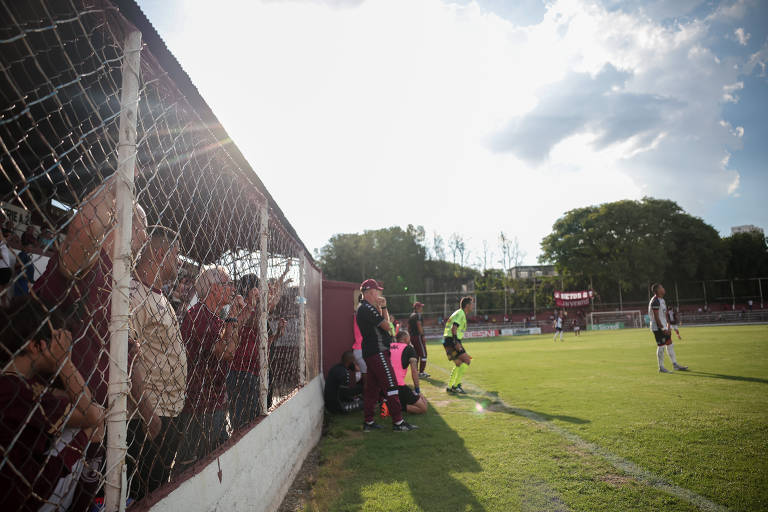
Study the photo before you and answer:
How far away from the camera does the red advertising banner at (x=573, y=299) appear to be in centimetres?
4694

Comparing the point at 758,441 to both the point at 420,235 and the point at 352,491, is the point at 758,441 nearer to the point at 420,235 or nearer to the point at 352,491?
the point at 352,491

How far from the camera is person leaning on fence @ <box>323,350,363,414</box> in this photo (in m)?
6.22

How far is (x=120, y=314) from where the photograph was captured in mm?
1242

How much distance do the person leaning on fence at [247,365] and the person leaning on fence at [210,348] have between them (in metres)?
0.21

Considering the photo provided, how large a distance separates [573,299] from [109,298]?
52.0 meters

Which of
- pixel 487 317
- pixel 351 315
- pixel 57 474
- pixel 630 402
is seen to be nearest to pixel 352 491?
pixel 57 474

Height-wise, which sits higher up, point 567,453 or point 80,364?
point 80,364

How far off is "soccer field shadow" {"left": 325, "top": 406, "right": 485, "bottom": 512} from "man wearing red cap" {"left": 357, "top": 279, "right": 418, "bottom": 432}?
0.20 metres

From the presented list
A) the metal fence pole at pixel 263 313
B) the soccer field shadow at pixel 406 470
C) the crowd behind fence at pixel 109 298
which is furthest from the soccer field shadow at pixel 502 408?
the crowd behind fence at pixel 109 298

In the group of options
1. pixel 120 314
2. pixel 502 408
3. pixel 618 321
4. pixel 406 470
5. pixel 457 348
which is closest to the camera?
pixel 120 314

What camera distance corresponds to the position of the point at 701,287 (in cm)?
4888

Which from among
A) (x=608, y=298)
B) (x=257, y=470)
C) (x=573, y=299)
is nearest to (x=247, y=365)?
(x=257, y=470)

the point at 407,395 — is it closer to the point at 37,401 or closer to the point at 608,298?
the point at 37,401

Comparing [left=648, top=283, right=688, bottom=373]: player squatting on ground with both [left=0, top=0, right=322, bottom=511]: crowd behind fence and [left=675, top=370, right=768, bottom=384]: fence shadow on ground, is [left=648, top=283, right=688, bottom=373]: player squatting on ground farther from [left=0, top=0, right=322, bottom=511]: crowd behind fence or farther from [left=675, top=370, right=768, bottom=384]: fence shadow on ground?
[left=0, top=0, right=322, bottom=511]: crowd behind fence
